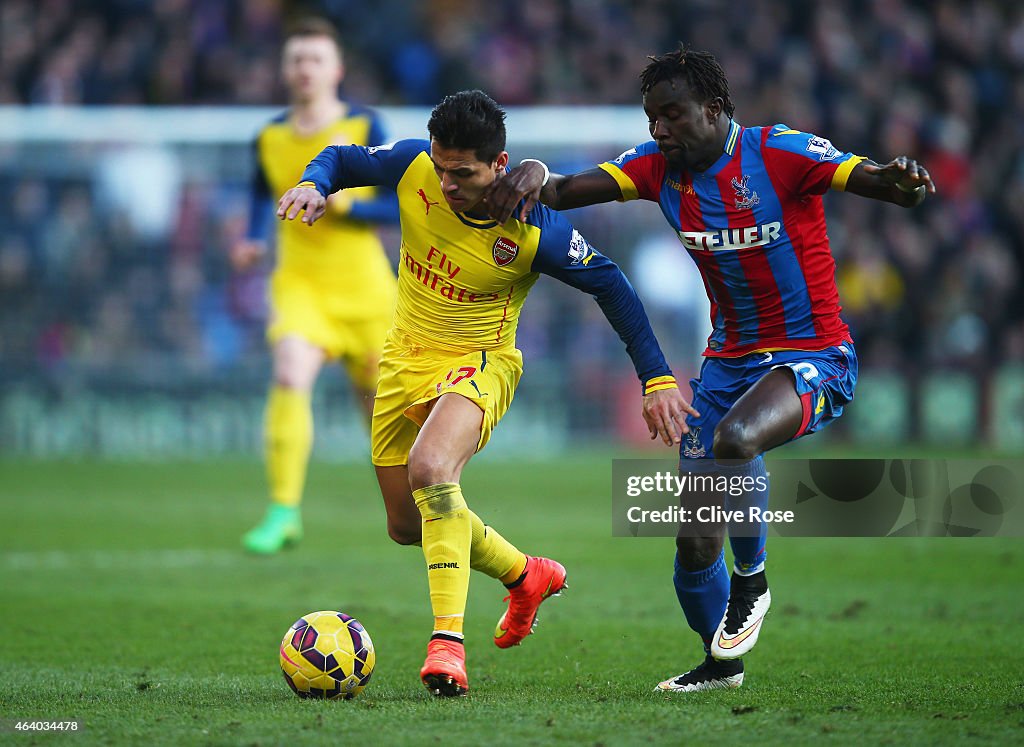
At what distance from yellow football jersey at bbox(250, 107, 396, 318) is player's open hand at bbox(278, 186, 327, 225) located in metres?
4.16

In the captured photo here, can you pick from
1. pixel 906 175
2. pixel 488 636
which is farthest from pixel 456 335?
pixel 906 175

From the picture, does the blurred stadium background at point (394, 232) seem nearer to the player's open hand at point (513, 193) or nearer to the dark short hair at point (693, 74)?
the dark short hair at point (693, 74)

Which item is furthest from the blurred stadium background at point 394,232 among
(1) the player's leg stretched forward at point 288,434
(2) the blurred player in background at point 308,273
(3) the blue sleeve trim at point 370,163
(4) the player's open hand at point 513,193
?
(4) the player's open hand at point 513,193

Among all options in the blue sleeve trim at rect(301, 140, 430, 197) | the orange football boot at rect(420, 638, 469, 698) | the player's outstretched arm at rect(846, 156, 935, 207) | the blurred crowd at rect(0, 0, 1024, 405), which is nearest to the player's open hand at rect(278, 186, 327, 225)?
the blue sleeve trim at rect(301, 140, 430, 197)

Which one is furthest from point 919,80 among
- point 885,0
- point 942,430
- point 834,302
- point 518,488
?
point 834,302

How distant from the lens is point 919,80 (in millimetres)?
18812

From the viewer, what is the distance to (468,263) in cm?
512

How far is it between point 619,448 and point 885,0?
7963mm

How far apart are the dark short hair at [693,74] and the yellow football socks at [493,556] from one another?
5.66 feet

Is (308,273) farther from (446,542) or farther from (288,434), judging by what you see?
(446,542)

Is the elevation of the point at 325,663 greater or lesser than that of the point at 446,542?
lesser

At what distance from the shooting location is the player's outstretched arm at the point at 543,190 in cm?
482

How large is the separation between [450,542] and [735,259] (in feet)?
4.76

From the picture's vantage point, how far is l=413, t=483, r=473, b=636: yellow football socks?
4.75 metres
